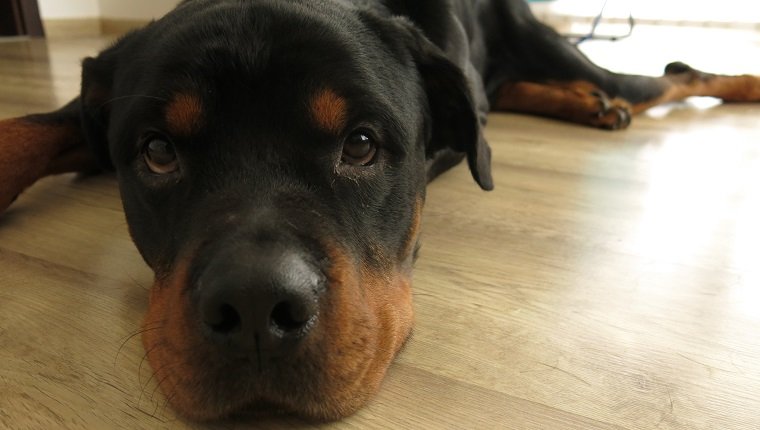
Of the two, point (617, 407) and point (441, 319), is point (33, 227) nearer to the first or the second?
point (441, 319)

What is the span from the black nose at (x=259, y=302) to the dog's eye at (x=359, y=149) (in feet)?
1.19

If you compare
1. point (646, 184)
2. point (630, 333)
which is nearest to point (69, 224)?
point (630, 333)

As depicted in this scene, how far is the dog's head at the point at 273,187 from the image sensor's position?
0.91 metres

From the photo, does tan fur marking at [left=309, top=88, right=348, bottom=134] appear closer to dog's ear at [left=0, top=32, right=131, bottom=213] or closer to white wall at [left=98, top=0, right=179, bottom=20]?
dog's ear at [left=0, top=32, right=131, bottom=213]

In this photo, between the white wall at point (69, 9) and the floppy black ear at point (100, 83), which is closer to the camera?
the floppy black ear at point (100, 83)

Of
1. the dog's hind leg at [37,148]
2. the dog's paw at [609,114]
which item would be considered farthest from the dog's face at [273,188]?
A: the dog's paw at [609,114]

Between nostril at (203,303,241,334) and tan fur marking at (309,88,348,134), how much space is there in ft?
1.38

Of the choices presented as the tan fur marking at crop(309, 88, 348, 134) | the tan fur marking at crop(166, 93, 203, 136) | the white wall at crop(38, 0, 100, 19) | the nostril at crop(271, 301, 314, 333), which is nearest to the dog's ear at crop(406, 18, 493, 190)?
the tan fur marking at crop(309, 88, 348, 134)

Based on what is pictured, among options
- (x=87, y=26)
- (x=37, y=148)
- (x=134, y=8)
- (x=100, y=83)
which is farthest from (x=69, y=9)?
(x=100, y=83)

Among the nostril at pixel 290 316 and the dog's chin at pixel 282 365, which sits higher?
the nostril at pixel 290 316

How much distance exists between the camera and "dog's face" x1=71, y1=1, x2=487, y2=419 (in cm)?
91

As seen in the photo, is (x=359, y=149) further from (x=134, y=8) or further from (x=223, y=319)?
(x=134, y=8)

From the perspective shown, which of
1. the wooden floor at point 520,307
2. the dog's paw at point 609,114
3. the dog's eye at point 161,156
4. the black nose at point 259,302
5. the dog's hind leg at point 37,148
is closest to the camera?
the black nose at point 259,302

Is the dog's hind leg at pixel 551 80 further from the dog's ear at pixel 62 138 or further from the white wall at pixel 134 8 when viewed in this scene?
the white wall at pixel 134 8
